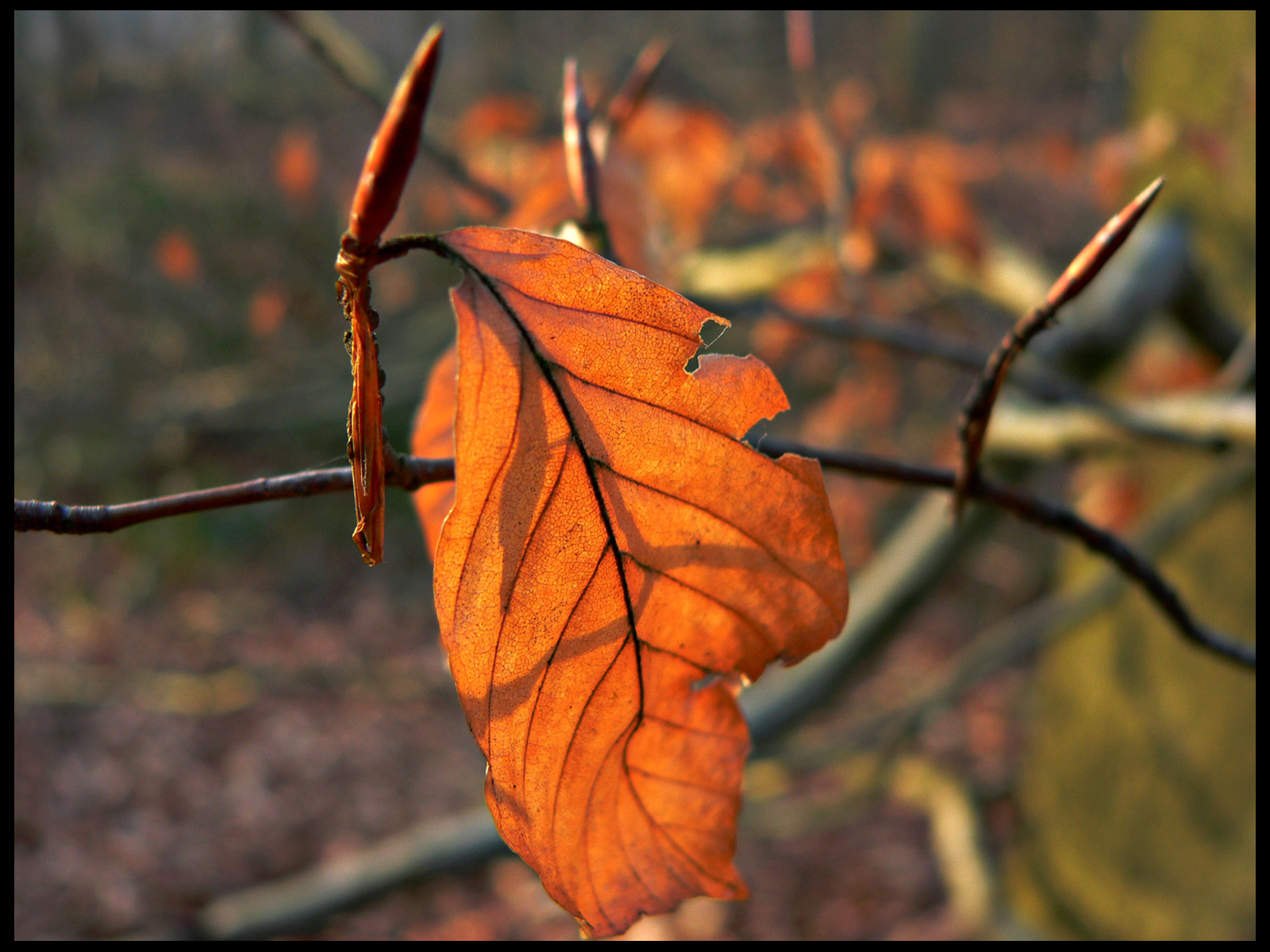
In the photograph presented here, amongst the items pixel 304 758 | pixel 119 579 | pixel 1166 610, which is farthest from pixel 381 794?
pixel 1166 610

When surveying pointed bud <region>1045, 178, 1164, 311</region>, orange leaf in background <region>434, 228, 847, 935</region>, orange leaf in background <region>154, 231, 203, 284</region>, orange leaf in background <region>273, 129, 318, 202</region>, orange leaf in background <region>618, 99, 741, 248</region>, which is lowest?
orange leaf in background <region>434, 228, 847, 935</region>

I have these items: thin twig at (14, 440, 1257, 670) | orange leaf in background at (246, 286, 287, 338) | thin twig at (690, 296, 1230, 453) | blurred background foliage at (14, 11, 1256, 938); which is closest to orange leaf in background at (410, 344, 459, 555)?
thin twig at (14, 440, 1257, 670)

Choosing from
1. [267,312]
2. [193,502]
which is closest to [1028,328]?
[193,502]

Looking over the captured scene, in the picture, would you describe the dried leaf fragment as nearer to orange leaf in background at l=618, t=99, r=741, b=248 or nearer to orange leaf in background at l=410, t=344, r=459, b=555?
orange leaf in background at l=410, t=344, r=459, b=555

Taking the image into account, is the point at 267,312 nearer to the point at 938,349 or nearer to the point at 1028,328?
the point at 938,349

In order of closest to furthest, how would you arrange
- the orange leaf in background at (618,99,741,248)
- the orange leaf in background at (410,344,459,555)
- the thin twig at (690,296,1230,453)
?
the orange leaf in background at (410,344,459,555) < the thin twig at (690,296,1230,453) < the orange leaf in background at (618,99,741,248)

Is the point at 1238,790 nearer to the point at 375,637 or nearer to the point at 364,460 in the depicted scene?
the point at 364,460

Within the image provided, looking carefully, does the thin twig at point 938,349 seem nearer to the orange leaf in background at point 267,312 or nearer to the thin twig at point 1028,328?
the thin twig at point 1028,328

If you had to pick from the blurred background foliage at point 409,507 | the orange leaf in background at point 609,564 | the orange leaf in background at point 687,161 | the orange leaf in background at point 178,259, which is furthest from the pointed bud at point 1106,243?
the orange leaf in background at point 178,259
